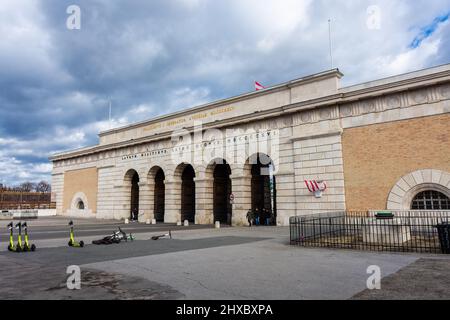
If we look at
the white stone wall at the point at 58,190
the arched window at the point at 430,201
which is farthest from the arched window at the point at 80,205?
the arched window at the point at 430,201

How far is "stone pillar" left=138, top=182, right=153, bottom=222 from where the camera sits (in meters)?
33.8

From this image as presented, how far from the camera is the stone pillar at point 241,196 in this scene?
86.3 ft

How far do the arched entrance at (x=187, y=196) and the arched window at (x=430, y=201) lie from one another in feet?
70.8

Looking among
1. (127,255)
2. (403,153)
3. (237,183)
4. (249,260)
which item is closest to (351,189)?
(403,153)

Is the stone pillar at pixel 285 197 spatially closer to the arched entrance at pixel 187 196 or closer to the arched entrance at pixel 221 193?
the arched entrance at pixel 221 193

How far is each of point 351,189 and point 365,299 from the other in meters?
16.0

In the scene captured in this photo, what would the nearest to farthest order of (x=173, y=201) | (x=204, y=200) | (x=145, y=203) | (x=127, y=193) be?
1. (x=204, y=200)
2. (x=173, y=201)
3. (x=145, y=203)
4. (x=127, y=193)

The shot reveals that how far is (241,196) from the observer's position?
26344mm

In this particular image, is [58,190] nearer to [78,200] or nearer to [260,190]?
[78,200]

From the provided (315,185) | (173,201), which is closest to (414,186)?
(315,185)

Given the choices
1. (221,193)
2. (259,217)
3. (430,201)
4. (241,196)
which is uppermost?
(221,193)

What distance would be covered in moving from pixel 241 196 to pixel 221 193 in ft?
25.7

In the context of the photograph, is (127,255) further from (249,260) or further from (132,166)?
(132,166)
